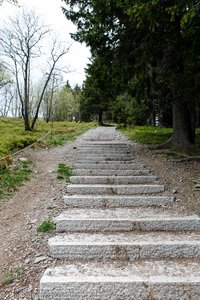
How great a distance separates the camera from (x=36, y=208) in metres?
4.89

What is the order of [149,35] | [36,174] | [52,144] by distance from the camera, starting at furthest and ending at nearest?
[52,144] < [149,35] < [36,174]

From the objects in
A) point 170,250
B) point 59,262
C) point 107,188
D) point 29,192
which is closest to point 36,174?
point 29,192

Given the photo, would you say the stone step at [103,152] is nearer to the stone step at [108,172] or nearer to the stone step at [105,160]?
the stone step at [105,160]

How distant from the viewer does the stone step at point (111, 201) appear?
498 cm

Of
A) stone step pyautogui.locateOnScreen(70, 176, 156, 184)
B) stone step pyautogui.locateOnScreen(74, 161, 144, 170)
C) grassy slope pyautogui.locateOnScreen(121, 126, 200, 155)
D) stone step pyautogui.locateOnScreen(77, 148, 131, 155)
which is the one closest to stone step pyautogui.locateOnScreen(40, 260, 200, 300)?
stone step pyautogui.locateOnScreen(70, 176, 156, 184)

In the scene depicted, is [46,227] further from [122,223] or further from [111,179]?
[111,179]

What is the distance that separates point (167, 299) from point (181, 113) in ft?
25.6

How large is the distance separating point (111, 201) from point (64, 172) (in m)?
2.17

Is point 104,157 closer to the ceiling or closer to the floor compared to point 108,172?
closer to the ceiling

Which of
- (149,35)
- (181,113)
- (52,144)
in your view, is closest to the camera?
(149,35)

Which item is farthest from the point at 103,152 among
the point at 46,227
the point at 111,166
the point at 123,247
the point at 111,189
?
the point at 123,247

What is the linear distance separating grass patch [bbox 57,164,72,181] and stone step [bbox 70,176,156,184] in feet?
1.21

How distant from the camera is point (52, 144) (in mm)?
11844

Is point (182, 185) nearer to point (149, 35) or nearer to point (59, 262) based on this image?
point (59, 262)
